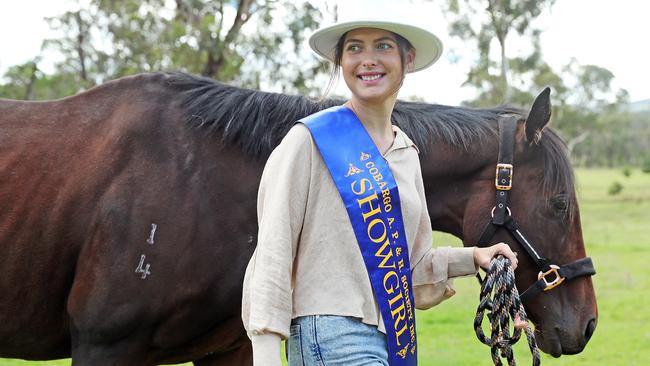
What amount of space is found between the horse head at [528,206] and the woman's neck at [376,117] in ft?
4.08

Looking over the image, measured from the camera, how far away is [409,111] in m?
4.13

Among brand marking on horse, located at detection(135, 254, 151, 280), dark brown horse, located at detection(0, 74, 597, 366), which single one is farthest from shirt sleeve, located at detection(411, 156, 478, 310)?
brand marking on horse, located at detection(135, 254, 151, 280)

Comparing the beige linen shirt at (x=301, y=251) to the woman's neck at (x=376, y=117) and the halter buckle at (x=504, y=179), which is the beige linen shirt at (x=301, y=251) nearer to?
the woman's neck at (x=376, y=117)

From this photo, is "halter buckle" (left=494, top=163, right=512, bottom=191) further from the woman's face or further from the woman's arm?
the woman's arm

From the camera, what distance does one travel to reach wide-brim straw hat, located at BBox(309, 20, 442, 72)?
257 centimetres

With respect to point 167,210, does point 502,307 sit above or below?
below

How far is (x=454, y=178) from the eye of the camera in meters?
4.00

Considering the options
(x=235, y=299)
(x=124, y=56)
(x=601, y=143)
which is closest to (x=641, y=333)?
(x=235, y=299)

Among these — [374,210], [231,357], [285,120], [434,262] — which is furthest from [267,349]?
[231,357]

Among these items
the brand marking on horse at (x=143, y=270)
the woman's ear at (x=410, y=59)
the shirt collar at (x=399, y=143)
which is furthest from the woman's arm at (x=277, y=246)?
the brand marking on horse at (x=143, y=270)

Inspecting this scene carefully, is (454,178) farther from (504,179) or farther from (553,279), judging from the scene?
(553,279)

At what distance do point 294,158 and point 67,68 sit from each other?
21605 millimetres

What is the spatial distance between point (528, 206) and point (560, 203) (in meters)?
0.15

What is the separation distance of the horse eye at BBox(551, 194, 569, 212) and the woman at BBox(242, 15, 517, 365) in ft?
4.12
